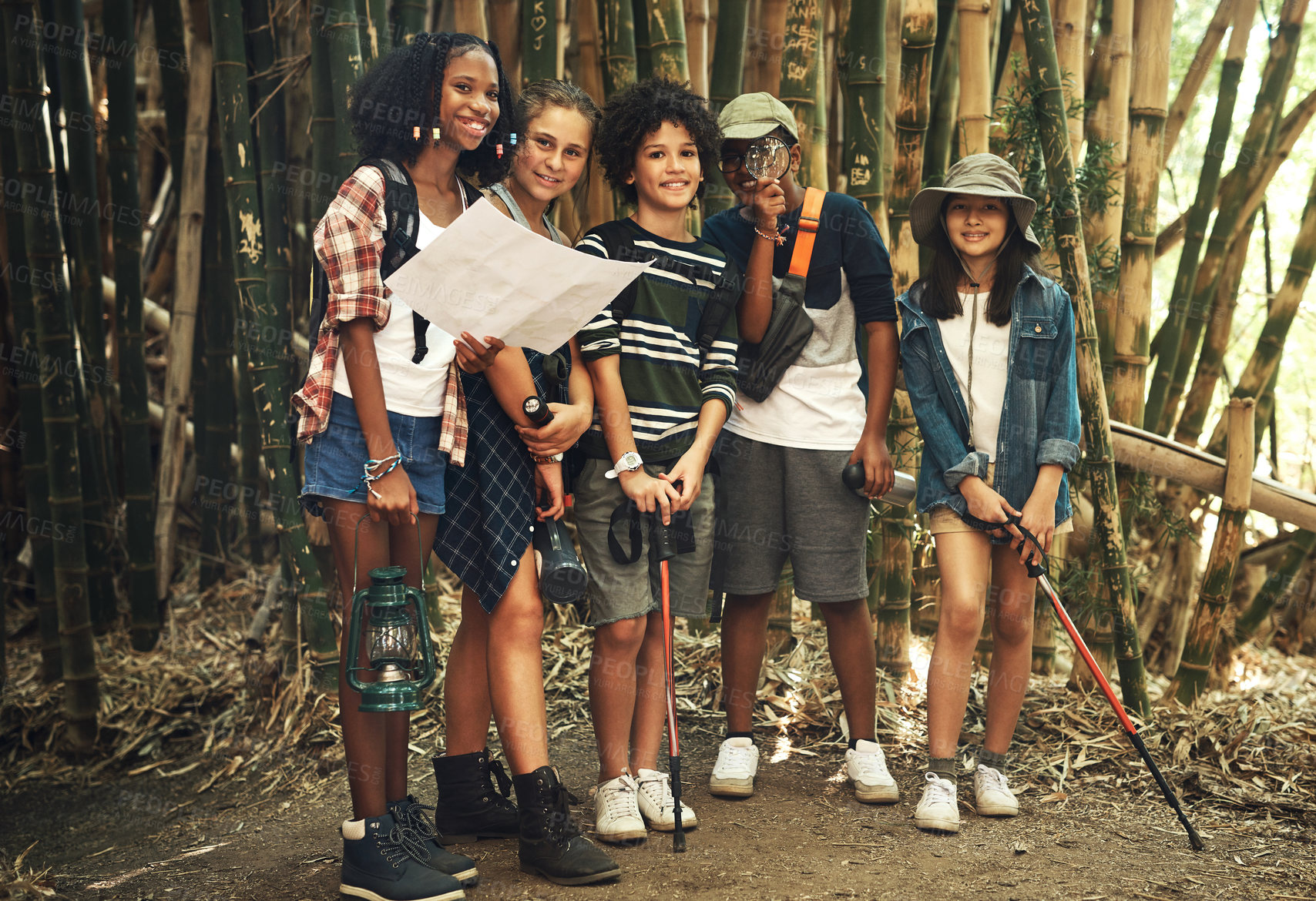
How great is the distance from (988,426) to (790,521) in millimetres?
476

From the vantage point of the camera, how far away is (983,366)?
2186 millimetres

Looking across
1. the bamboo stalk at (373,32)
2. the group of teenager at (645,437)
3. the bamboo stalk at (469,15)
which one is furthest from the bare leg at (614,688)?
the bamboo stalk at (469,15)

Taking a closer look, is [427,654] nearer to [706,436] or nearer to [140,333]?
[706,436]

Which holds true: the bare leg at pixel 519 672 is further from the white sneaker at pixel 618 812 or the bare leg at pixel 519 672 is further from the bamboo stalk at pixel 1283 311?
the bamboo stalk at pixel 1283 311

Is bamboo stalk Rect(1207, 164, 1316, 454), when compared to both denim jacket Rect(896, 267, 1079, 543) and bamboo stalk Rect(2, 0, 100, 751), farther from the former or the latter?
bamboo stalk Rect(2, 0, 100, 751)

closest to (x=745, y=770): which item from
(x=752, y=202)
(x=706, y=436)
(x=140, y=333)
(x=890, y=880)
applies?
(x=890, y=880)

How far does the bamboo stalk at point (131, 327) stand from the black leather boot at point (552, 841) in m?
2.28

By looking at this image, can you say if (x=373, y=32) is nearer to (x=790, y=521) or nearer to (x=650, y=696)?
(x=790, y=521)

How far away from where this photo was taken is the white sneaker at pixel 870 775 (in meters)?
2.18

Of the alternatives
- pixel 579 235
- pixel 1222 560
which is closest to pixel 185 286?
pixel 579 235

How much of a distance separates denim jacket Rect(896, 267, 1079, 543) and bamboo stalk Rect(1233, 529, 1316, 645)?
92.5 inches

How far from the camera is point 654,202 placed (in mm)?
2023

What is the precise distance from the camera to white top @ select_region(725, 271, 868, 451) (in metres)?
2.18

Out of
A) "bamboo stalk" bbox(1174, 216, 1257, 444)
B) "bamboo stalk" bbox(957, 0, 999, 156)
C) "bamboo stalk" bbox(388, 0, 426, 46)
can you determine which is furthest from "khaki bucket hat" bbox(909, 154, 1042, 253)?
"bamboo stalk" bbox(1174, 216, 1257, 444)
